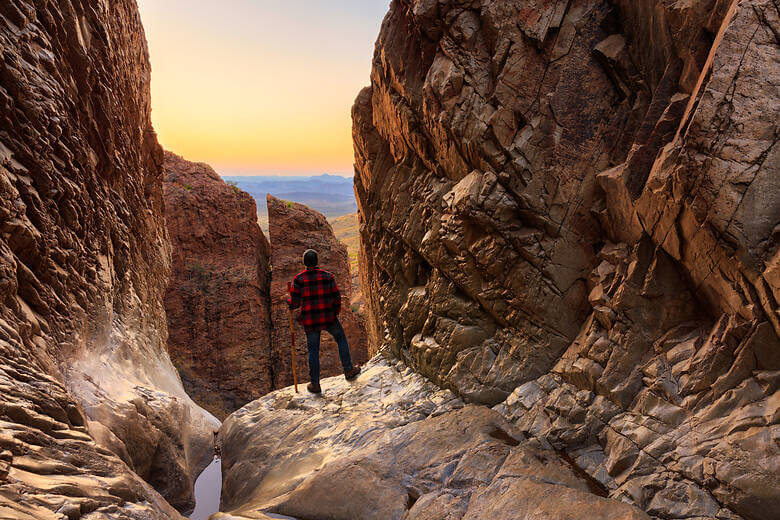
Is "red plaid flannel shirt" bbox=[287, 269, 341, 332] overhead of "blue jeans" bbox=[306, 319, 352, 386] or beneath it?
overhead

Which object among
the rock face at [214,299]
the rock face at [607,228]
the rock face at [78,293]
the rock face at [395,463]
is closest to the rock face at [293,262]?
the rock face at [214,299]

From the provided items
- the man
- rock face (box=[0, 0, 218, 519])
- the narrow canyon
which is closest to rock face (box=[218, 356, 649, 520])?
the narrow canyon

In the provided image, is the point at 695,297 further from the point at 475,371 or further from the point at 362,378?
the point at 362,378

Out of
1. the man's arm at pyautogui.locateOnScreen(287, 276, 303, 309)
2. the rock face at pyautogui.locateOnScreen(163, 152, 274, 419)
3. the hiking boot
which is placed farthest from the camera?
the rock face at pyautogui.locateOnScreen(163, 152, 274, 419)

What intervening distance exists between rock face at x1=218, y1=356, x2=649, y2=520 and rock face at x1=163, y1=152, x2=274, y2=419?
1601 centimetres

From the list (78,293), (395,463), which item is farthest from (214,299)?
(395,463)

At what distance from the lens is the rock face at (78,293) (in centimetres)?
361

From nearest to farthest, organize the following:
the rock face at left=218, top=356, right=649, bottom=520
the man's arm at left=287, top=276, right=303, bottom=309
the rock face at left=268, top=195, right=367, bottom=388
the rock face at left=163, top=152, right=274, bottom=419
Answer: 1. the rock face at left=218, top=356, right=649, bottom=520
2. the man's arm at left=287, top=276, right=303, bottom=309
3. the rock face at left=163, top=152, right=274, bottom=419
4. the rock face at left=268, top=195, right=367, bottom=388

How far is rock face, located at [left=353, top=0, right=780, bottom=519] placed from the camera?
367 cm

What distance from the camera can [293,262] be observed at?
24359mm

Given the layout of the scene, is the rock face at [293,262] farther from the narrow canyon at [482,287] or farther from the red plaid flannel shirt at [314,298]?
the red plaid flannel shirt at [314,298]

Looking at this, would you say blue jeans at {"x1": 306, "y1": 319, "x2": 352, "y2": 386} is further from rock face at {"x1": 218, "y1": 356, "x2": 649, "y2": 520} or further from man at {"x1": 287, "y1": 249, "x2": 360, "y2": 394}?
rock face at {"x1": 218, "y1": 356, "x2": 649, "y2": 520}

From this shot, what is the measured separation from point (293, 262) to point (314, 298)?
16830 mm

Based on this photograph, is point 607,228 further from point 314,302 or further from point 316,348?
point 316,348
